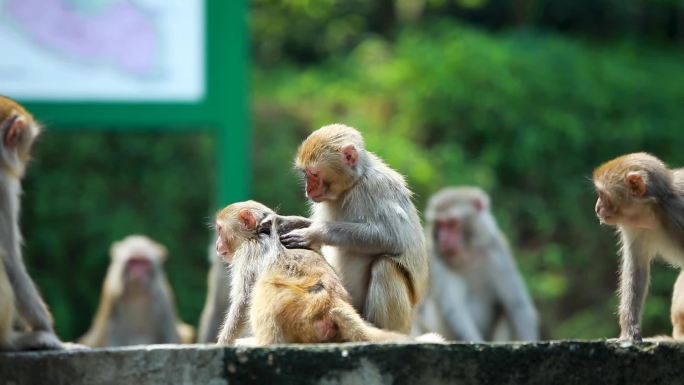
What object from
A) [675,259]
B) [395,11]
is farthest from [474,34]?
[675,259]

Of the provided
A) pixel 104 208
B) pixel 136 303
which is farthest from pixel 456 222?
pixel 104 208

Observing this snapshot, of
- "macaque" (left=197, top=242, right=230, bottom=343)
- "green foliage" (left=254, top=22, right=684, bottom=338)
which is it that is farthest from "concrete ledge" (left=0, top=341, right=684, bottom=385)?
"green foliage" (left=254, top=22, right=684, bottom=338)

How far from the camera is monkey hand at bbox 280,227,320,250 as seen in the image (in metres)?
4.91

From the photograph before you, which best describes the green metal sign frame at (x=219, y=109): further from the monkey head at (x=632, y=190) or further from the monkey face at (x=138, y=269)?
the monkey head at (x=632, y=190)

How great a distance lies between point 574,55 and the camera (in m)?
16.4

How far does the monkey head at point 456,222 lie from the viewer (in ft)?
31.5

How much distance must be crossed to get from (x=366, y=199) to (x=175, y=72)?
Result: 5497mm

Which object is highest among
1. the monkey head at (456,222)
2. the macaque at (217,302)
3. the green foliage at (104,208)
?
the monkey head at (456,222)

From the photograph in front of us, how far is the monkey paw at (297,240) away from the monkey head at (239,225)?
3.3 inches

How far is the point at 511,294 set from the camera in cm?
966

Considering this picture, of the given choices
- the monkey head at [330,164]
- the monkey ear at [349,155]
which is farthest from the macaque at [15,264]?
the monkey ear at [349,155]

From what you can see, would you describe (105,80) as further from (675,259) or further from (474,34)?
(474,34)

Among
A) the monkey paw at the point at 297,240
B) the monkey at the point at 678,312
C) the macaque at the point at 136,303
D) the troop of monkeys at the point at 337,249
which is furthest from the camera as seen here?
the macaque at the point at 136,303

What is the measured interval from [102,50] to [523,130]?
22.7 ft
